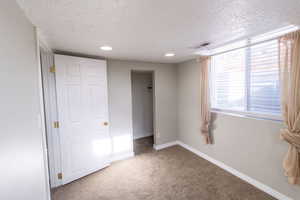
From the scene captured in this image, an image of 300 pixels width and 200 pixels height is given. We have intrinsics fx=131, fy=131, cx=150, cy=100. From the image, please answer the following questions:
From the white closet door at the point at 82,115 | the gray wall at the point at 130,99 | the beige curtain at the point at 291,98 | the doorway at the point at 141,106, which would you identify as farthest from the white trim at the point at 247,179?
the white closet door at the point at 82,115

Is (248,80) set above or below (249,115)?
above

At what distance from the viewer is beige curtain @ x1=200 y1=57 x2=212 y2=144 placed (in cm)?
265

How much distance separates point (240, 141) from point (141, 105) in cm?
290

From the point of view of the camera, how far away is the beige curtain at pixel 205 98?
265cm

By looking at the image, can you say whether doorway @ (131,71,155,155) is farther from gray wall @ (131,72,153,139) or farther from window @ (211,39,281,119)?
window @ (211,39,281,119)

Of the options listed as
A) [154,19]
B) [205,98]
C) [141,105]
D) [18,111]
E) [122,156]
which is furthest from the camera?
[141,105]

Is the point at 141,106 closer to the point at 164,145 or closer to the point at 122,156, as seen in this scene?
the point at 164,145

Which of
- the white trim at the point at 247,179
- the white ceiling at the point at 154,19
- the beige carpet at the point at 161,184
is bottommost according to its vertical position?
the beige carpet at the point at 161,184

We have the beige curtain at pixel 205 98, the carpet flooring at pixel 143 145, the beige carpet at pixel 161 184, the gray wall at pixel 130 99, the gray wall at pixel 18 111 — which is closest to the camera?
the gray wall at pixel 18 111

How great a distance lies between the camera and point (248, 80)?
83.0 inches

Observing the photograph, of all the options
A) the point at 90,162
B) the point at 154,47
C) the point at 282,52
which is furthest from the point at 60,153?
the point at 282,52

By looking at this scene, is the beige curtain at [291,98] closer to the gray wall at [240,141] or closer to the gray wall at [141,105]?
the gray wall at [240,141]

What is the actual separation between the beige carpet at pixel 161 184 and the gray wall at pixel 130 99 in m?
0.68

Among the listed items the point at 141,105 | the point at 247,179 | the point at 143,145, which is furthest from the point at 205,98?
the point at 141,105
